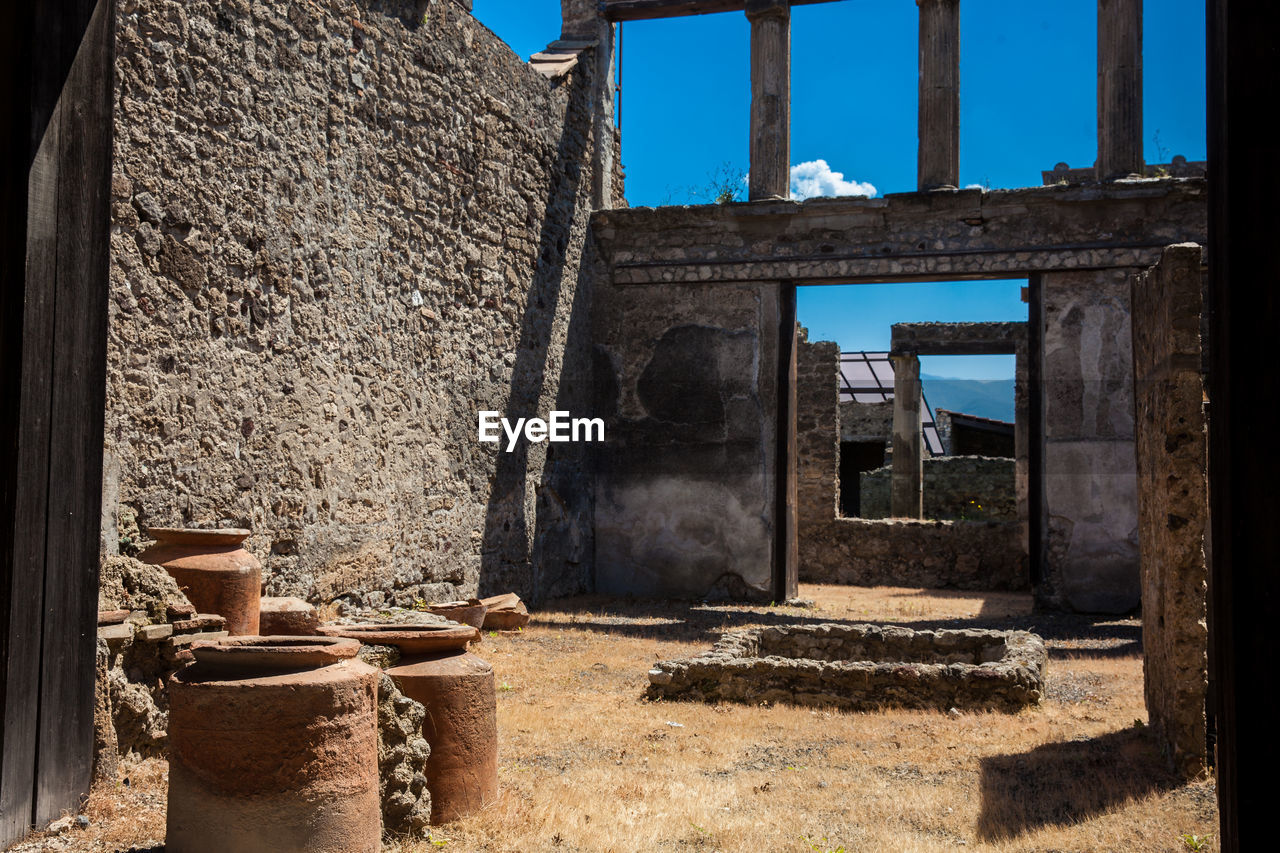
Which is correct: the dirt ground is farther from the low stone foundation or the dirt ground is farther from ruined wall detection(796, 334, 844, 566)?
ruined wall detection(796, 334, 844, 566)

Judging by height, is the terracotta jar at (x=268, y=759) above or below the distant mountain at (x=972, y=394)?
below

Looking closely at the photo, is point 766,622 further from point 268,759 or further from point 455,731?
point 268,759

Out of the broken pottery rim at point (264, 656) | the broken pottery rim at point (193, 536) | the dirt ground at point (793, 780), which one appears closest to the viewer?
the broken pottery rim at point (264, 656)

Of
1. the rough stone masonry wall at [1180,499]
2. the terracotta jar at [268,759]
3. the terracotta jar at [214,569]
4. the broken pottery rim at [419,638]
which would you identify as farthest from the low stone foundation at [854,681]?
the terracotta jar at [268,759]

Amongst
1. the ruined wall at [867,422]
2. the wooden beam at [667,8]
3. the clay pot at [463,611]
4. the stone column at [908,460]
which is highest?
the wooden beam at [667,8]

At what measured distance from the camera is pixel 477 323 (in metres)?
8.88

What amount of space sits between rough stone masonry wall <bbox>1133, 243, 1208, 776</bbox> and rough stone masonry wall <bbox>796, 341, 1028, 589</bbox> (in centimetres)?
857

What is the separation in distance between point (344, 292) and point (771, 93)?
19.1 feet

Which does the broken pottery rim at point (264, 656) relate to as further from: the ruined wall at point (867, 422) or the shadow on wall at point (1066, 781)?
the ruined wall at point (867, 422)

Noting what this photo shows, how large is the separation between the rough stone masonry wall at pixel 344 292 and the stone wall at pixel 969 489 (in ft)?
34.9

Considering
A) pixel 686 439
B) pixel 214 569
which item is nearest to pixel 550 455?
pixel 686 439

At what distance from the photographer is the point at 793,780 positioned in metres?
4.40

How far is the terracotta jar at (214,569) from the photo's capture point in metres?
4.68

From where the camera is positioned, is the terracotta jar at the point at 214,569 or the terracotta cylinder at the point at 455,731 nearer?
the terracotta cylinder at the point at 455,731
